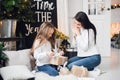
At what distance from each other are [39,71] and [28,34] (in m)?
1.58

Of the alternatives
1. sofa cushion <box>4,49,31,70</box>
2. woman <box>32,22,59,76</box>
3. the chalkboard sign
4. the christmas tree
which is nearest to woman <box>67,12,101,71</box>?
woman <box>32,22,59,76</box>

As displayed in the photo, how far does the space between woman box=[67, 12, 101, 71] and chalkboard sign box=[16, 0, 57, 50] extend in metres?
1.18

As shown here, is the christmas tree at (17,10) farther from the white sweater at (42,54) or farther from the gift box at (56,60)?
the gift box at (56,60)

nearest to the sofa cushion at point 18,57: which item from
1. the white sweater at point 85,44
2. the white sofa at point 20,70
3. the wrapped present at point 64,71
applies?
the white sofa at point 20,70

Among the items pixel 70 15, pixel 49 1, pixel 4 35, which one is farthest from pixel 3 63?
pixel 70 15

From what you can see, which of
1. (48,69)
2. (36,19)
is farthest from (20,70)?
(36,19)

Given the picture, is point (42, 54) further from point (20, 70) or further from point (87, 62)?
point (87, 62)

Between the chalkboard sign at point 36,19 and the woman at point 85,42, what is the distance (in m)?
1.18

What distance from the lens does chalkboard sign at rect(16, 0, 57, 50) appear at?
5.16m

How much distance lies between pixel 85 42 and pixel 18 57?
3.71 ft

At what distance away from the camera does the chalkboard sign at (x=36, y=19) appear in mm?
5156

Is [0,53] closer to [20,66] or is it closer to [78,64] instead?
[20,66]

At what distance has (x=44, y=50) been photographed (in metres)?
3.83

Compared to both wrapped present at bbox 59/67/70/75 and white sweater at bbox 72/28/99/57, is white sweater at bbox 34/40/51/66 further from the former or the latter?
white sweater at bbox 72/28/99/57
